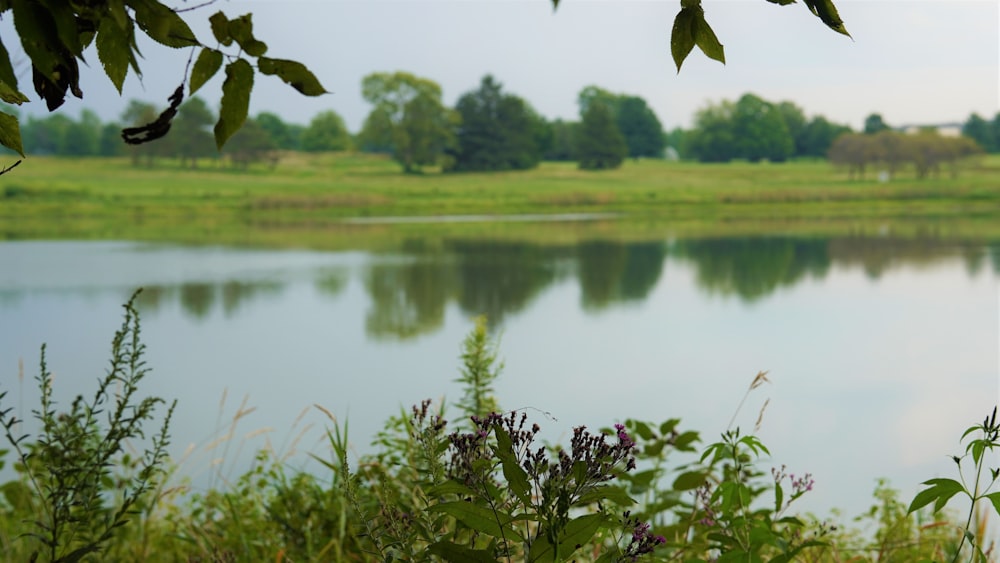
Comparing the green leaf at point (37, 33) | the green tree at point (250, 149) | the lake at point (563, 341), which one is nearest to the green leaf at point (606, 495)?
the green leaf at point (37, 33)

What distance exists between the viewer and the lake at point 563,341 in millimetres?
6836

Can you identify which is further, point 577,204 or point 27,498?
point 577,204

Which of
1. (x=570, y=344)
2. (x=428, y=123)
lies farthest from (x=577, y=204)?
(x=570, y=344)

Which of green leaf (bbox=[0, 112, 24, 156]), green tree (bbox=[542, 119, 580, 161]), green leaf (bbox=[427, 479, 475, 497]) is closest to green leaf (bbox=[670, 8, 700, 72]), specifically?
green leaf (bbox=[427, 479, 475, 497])

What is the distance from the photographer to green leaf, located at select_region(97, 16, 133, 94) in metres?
0.91

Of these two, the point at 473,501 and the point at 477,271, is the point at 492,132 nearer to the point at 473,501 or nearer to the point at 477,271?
the point at 477,271

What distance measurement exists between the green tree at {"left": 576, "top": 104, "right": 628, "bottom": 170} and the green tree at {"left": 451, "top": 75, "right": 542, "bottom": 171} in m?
2.68

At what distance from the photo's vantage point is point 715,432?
6.66 m

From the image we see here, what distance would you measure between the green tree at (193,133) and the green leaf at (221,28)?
Answer: 38.0 m

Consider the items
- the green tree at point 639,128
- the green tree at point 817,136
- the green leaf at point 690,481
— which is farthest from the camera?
the green tree at point 639,128

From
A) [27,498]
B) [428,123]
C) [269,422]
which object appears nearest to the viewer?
[27,498]

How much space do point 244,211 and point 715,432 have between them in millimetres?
28006

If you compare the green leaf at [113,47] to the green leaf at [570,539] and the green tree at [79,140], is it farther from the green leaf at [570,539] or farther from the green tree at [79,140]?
the green tree at [79,140]

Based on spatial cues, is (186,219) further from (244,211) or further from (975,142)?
(975,142)
